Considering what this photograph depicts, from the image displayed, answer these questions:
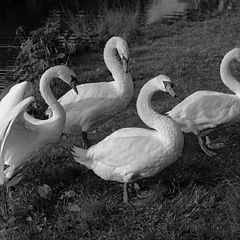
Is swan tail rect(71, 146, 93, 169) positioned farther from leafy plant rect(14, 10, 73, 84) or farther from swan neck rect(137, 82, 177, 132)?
leafy plant rect(14, 10, 73, 84)

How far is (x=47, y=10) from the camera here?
2120 centimetres

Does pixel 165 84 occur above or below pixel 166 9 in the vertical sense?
above

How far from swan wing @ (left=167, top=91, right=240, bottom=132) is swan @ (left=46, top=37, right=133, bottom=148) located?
702 millimetres

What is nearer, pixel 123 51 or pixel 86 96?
pixel 86 96

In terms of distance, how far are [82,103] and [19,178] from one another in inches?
55.1

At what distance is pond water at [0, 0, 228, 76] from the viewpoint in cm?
1695

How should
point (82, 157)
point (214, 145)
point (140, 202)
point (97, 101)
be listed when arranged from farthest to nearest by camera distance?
point (97, 101)
point (214, 145)
point (82, 157)
point (140, 202)

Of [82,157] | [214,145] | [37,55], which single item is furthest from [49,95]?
[37,55]

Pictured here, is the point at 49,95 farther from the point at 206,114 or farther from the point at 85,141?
the point at 206,114

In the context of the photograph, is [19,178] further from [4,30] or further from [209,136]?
[4,30]

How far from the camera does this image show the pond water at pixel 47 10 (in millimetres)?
16953

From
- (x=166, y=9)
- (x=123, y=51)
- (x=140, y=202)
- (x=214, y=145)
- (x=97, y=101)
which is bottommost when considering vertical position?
(x=166, y=9)

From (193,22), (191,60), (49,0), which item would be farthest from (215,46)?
(49,0)

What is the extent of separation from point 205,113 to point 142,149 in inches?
57.6
